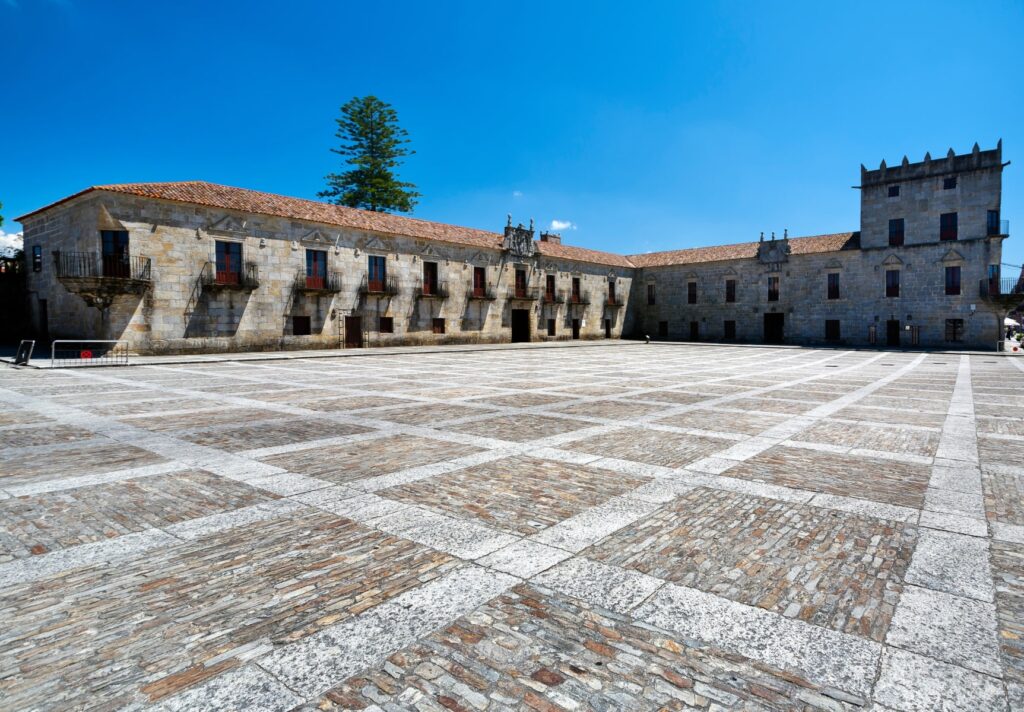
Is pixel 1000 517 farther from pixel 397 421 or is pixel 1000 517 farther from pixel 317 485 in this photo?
pixel 397 421

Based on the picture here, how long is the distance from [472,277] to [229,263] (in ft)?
46.9

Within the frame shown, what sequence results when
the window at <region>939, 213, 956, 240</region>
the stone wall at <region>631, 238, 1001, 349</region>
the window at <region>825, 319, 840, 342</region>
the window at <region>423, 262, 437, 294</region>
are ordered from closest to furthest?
the window at <region>423, 262, 437, 294</region>, the stone wall at <region>631, 238, 1001, 349</region>, the window at <region>939, 213, 956, 240</region>, the window at <region>825, 319, 840, 342</region>

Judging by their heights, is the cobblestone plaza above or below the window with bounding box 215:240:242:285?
below

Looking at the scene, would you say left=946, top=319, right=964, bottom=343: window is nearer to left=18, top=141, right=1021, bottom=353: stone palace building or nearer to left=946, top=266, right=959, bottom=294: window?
left=18, top=141, right=1021, bottom=353: stone palace building

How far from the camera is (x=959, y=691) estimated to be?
90.7 inches

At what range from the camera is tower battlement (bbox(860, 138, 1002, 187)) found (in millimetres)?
32688

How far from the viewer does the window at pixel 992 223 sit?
1284 inches

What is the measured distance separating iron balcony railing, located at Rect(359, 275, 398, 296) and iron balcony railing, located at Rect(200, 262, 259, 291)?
547 centimetres

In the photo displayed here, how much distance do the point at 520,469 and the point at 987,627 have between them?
3.62 meters

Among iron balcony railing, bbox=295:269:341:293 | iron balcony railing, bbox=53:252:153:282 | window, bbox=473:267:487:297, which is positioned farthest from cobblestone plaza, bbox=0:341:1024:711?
window, bbox=473:267:487:297

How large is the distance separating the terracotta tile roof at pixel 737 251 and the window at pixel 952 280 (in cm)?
536

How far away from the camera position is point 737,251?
42469mm

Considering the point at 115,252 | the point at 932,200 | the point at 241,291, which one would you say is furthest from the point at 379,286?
the point at 932,200

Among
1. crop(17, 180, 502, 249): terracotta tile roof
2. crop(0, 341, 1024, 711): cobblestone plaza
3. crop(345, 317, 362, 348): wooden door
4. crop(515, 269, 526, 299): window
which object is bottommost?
crop(0, 341, 1024, 711): cobblestone plaza
